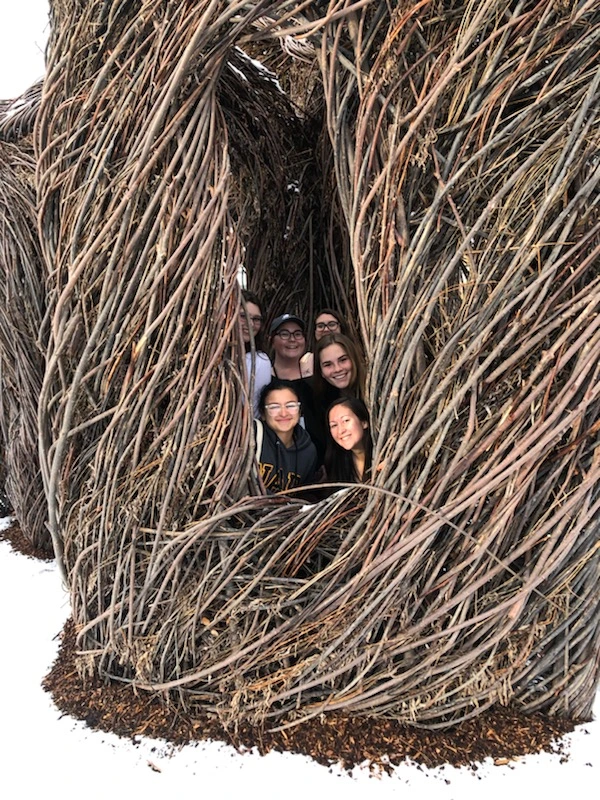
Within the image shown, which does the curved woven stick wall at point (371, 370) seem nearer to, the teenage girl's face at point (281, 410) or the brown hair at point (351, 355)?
the teenage girl's face at point (281, 410)

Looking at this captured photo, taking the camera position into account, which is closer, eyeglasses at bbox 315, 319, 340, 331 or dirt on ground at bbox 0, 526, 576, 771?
dirt on ground at bbox 0, 526, 576, 771

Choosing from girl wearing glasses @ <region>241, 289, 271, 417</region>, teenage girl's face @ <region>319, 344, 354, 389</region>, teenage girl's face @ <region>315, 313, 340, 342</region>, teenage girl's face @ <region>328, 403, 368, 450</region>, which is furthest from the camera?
teenage girl's face @ <region>315, 313, 340, 342</region>

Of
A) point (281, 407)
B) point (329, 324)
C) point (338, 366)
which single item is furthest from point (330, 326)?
point (281, 407)

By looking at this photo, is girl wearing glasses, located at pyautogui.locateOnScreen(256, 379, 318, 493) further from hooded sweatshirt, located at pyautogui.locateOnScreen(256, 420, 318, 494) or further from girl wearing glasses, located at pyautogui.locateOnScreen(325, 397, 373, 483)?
girl wearing glasses, located at pyautogui.locateOnScreen(325, 397, 373, 483)

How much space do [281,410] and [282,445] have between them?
0.12 m

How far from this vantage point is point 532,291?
115 cm

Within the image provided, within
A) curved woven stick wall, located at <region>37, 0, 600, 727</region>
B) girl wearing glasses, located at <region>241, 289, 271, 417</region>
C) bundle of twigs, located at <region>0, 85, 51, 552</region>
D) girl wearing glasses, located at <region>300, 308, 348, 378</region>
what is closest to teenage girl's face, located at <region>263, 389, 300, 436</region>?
girl wearing glasses, located at <region>241, 289, 271, 417</region>

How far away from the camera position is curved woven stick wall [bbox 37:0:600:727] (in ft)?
3.81

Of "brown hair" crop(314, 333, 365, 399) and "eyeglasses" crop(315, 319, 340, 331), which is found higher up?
"eyeglasses" crop(315, 319, 340, 331)

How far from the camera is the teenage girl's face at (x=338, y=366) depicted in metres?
1.95

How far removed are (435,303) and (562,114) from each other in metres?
0.49

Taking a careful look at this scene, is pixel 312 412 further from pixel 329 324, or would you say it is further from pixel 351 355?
pixel 329 324

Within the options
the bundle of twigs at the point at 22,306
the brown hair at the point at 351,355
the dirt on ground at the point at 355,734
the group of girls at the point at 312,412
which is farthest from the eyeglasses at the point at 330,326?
the dirt on ground at the point at 355,734

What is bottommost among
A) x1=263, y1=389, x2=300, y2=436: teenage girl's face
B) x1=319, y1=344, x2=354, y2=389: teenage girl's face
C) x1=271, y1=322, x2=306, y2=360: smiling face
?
x1=263, y1=389, x2=300, y2=436: teenage girl's face
